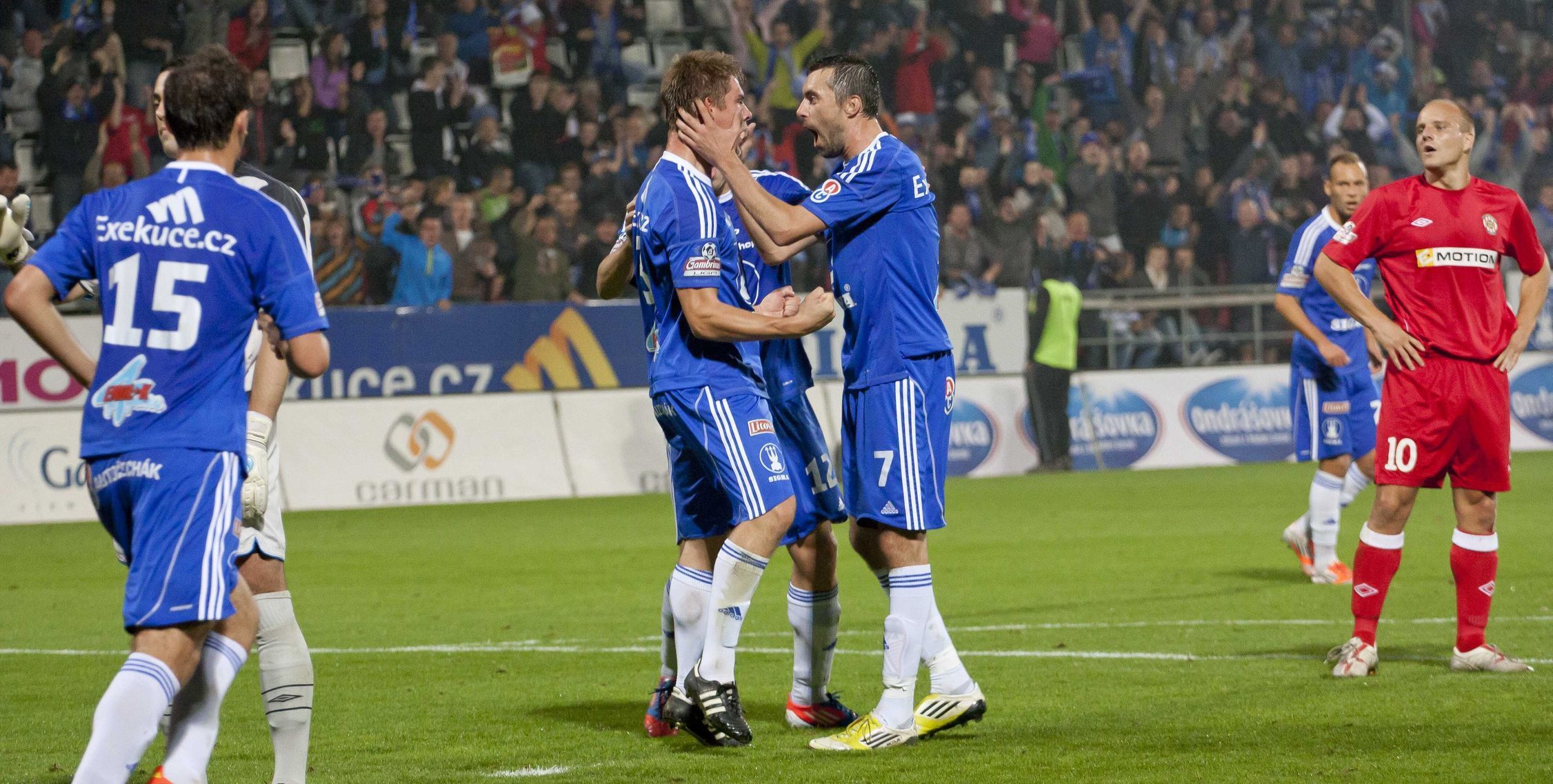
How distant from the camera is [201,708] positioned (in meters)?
A: 4.07

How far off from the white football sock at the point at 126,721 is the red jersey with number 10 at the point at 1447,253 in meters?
5.03

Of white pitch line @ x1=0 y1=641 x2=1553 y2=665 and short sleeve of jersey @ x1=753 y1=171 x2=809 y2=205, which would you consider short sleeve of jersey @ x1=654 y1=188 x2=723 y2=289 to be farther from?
white pitch line @ x1=0 y1=641 x2=1553 y2=665

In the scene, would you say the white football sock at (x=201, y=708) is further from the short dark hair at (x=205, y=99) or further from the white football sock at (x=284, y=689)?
the short dark hair at (x=205, y=99)

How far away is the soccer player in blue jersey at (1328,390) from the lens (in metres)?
9.86

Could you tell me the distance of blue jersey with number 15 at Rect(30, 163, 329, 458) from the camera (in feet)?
12.4

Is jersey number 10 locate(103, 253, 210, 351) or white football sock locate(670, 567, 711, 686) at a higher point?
jersey number 10 locate(103, 253, 210, 351)

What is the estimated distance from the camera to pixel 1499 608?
28.0 ft

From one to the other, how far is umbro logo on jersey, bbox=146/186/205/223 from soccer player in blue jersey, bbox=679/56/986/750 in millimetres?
1887

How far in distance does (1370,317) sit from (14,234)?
4979 mm

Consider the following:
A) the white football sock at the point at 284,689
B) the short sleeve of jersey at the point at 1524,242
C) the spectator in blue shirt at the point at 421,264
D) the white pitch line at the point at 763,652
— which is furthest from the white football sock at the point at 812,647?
the spectator in blue shirt at the point at 421,264

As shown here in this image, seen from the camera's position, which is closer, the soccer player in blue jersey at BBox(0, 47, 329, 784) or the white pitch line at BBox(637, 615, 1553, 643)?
the soccer player in blue jersey at BBox(0, 47, 329, 784)

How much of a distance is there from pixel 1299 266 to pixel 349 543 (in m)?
7.48

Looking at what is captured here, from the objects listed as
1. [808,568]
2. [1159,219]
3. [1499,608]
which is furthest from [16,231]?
[1159,219]

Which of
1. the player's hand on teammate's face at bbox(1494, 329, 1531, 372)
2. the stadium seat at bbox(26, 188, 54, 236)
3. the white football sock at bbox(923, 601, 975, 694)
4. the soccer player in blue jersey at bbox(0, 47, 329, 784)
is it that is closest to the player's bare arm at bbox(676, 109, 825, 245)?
the white football sock at bbox(923, 601, 975, 694)
